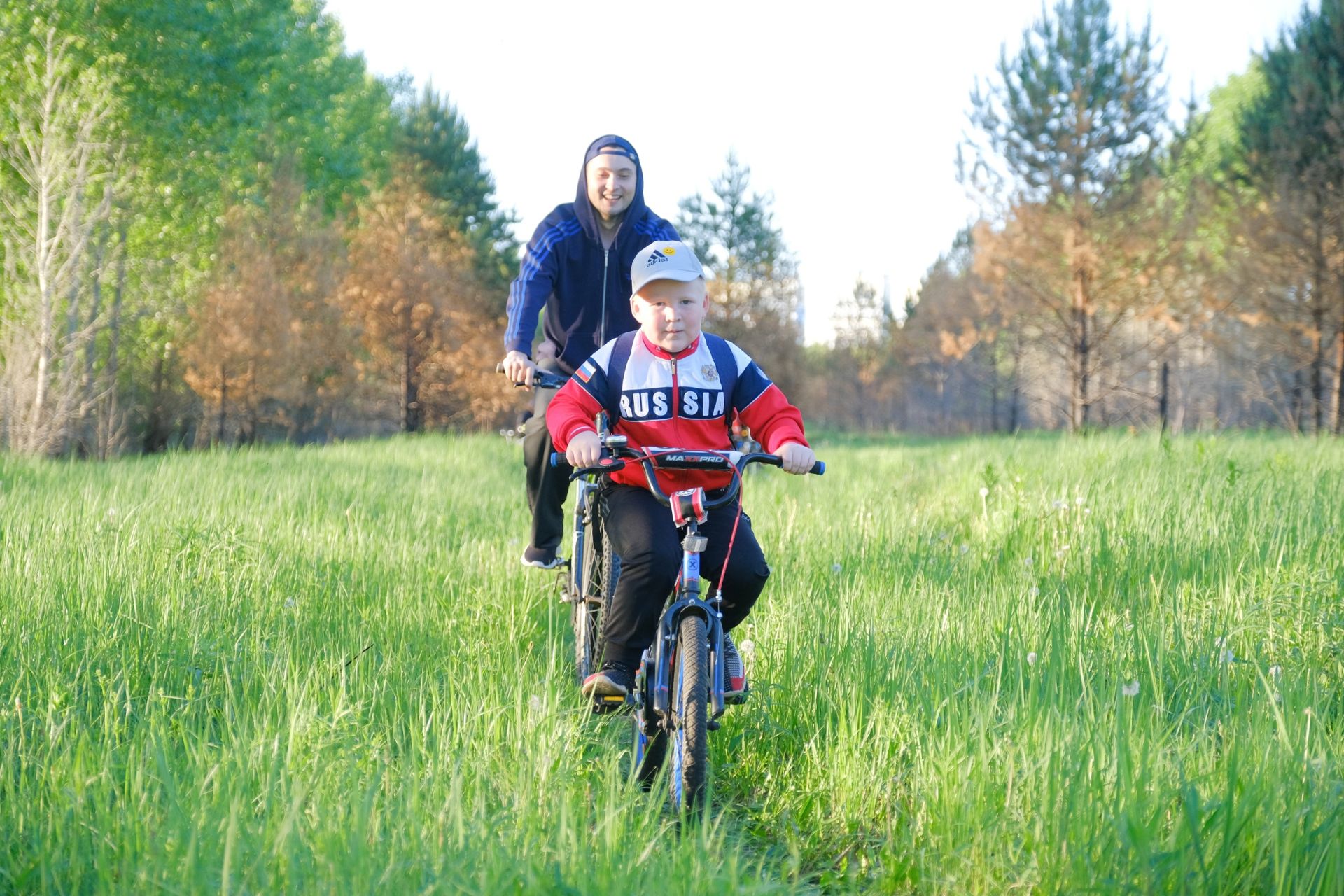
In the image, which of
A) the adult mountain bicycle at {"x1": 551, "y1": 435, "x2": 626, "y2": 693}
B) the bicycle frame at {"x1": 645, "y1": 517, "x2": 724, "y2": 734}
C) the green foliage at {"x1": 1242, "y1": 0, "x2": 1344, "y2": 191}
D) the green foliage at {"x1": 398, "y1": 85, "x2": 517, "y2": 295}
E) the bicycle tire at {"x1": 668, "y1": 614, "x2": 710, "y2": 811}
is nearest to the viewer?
the bicycle tire at {"x1": 668, "y1": 614, "x2": 710, "y2": 811}

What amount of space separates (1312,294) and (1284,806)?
2013 cm

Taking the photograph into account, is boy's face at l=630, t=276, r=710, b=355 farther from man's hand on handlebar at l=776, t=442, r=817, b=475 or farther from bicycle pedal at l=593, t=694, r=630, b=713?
bicycle pedal at l=593, t=694, r=630, b=713

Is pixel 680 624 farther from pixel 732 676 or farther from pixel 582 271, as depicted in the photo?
pixel 582 271

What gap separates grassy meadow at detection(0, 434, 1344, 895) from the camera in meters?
2.09

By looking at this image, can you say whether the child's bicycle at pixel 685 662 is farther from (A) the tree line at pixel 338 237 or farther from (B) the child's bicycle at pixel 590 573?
(A) the tree line at pixel 338 237

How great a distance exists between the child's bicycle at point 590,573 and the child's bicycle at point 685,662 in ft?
1.26

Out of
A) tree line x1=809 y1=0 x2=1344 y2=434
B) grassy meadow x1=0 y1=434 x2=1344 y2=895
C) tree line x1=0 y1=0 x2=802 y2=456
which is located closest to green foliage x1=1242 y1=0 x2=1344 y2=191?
tree line x1=809 y1=0 x2=1344 y2=434

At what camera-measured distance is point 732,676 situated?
2.92 meters

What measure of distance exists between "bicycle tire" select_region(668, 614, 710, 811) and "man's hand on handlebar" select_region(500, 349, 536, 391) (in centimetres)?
173

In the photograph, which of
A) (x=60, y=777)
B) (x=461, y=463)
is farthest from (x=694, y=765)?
(x=461, y=463)

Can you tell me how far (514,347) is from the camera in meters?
4.65

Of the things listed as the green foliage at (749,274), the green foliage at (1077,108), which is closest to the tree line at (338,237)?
the green foliage at (1077,108)

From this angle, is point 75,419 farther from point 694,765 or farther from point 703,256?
point 703,256

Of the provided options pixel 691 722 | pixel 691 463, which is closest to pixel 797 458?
pixel 691 463
